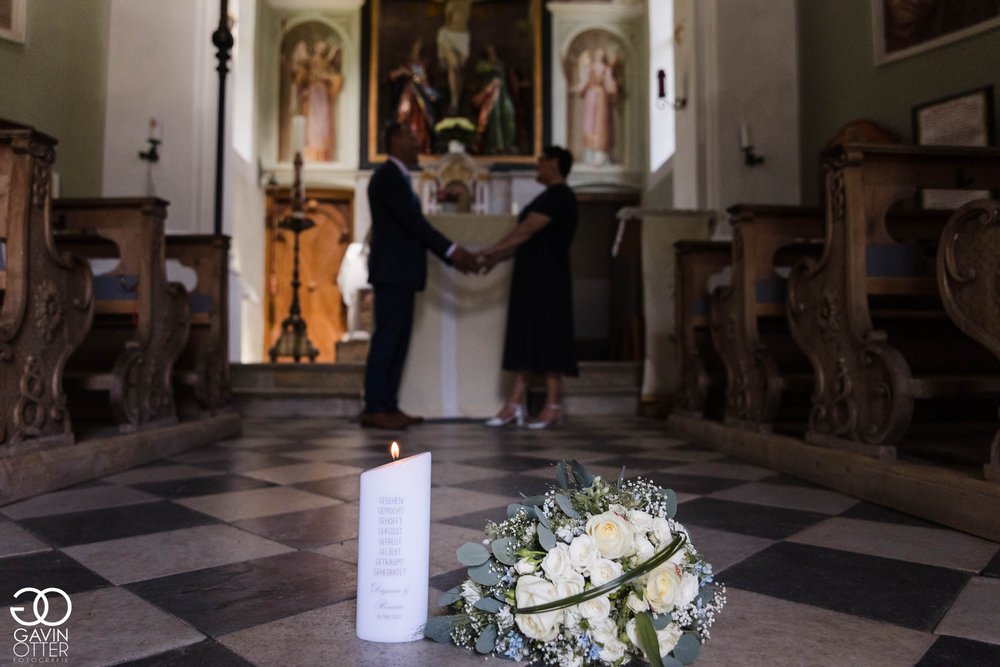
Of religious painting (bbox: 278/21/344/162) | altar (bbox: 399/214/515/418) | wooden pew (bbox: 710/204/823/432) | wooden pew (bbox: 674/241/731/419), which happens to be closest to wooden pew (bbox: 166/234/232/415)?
altar (bbox: 399/214/515/418)

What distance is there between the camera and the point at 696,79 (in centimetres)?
596

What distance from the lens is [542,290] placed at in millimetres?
4012

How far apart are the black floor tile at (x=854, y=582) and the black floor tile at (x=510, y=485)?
0.77 m

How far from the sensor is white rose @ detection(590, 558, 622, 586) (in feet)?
2.66

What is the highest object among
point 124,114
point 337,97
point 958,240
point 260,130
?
point 337,97

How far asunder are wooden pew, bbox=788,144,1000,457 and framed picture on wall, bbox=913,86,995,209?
1838mm

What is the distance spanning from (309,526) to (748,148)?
15.9ft

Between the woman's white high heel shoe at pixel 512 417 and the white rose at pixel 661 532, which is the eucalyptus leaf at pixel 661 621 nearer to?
the white rose at pixel 661 532

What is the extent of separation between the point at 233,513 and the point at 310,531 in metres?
0.32

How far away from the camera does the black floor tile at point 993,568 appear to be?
132 cm

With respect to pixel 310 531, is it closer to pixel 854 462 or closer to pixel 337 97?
pixel 854 462

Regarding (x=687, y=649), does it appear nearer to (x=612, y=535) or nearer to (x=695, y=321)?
(x=612, y=535)

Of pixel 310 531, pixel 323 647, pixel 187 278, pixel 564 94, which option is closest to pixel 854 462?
pixel 310 531

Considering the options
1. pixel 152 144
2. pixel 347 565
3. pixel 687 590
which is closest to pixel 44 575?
pixel 347 565
